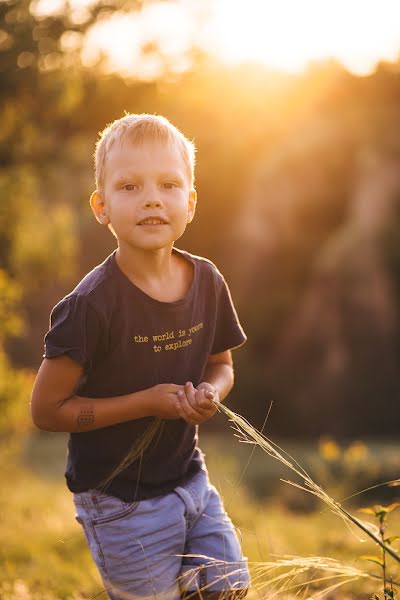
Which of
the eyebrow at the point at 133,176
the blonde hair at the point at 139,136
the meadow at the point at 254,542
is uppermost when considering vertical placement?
the blonde hair at the point at 139,136

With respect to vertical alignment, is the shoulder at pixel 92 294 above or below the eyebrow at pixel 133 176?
below

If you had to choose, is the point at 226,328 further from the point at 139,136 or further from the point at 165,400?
the point at 139,136

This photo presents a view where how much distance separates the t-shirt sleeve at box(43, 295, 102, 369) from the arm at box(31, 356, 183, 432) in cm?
3

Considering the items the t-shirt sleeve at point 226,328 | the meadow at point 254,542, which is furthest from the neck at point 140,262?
the meadow at point 254,542

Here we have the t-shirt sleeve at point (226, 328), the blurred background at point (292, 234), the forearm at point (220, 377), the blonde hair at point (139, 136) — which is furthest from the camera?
the blurred background at point (292, 234)

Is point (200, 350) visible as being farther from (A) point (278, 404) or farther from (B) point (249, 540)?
(A) point (278, 404)

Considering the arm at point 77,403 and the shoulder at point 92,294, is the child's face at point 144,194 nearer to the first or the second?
the shoulder at point 92,294

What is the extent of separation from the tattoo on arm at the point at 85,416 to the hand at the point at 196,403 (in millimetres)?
253

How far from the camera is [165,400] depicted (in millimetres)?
2080

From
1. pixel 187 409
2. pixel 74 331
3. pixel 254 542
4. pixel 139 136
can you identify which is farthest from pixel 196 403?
pixel 254 542

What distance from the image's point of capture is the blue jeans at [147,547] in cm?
225

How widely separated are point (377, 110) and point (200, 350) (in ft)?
75.4

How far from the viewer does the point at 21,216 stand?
888cm

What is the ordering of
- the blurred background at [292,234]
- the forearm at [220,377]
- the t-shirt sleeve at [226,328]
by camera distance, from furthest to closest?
the blurred background at [292,234] < the t-shirt sleeve at [226,328] < the forearm at [220,377]
